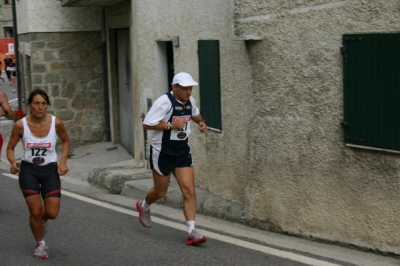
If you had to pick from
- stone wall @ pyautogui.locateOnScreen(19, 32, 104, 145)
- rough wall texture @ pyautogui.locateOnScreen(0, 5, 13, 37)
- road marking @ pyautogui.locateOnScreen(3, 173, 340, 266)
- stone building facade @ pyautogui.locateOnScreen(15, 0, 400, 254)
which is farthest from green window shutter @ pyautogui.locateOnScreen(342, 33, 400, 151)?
rough wall texture @ pyautogui.locateOnScreen(0, 5, 13, 37)

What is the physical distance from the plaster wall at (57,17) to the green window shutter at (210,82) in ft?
23.1

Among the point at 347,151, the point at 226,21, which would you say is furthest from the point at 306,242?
the point at 226,21

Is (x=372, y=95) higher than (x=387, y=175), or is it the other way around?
(x=372, y=95)

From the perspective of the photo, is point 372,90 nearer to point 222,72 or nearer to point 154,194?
point 154,194

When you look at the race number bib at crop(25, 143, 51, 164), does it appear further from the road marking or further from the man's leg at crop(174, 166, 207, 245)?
the road marking

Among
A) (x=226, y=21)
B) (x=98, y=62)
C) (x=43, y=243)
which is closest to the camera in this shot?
(x=43, y=243)

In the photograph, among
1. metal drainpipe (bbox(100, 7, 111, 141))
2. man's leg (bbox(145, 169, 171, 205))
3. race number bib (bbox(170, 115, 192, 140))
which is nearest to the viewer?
race number bib (bbox(170, 115, 192, 140))

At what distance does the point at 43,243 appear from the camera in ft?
23.4

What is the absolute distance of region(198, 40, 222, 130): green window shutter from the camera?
950 cm

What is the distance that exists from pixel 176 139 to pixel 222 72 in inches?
80.9

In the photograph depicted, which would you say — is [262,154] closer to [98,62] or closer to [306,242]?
[306,242]

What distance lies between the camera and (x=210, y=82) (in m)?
9.71

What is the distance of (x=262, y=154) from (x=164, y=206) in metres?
2.16

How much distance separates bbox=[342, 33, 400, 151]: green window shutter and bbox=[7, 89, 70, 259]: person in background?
267cm
